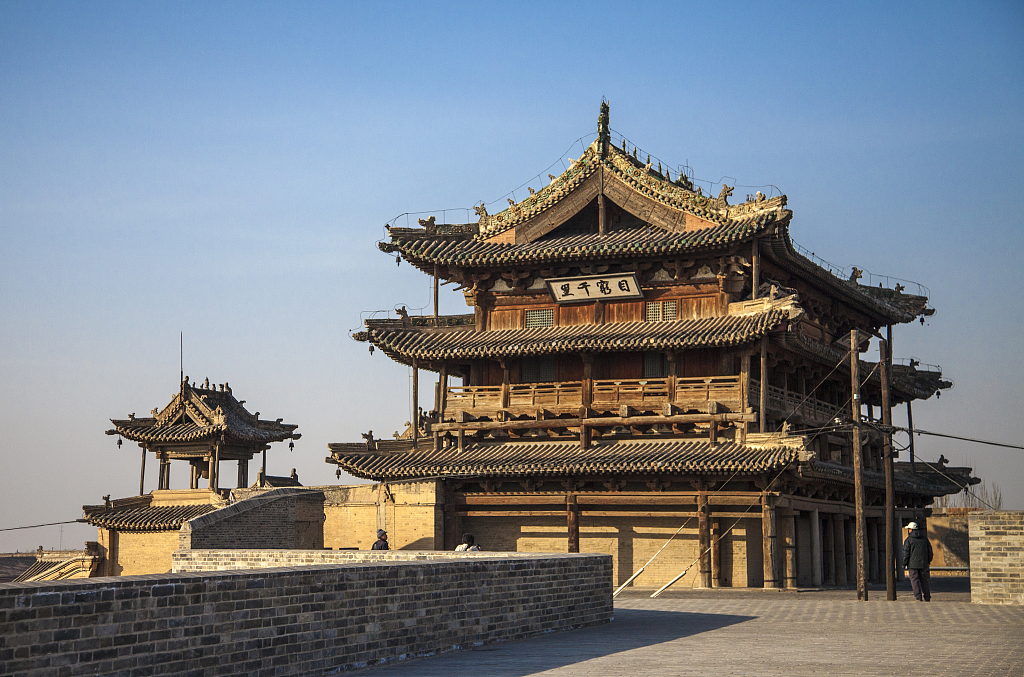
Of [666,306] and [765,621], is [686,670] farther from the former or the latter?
[666,306]

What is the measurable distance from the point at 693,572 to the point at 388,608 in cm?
1794

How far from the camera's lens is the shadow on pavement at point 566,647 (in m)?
→ 11.3

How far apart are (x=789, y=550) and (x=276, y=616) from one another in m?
20.0

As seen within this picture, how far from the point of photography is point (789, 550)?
91.4 feet

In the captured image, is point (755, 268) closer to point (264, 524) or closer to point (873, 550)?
point (873, 550)

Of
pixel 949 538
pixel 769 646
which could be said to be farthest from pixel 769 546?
pixel 949 538

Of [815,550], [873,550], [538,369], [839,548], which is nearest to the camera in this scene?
[815,550]

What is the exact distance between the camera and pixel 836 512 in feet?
104

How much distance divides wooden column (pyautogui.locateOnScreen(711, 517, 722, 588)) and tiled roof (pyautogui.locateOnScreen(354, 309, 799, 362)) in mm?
4734

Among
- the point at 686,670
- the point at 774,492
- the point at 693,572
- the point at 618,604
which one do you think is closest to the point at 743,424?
the point at 774,492

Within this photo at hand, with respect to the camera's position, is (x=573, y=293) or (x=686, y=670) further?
(x=573, y=293)

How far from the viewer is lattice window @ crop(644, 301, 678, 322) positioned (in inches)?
1224

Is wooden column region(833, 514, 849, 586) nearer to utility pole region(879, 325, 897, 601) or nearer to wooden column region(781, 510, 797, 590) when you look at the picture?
wooden column region(781, 510, 797, 590)

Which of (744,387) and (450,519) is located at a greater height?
(744,387)
